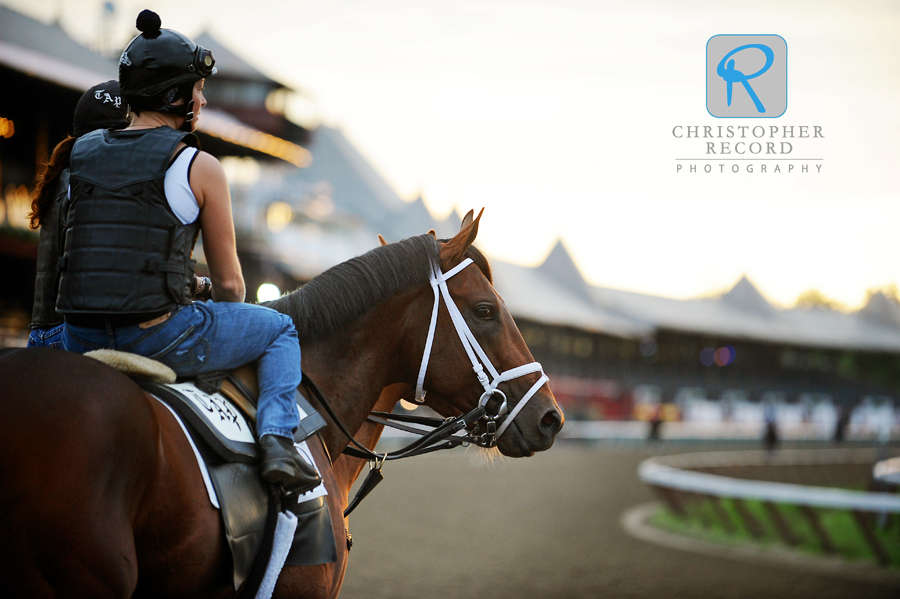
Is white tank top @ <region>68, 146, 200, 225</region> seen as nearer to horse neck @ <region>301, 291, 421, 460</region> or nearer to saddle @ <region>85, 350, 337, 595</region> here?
saddle @ <region>85, 350, 337, 595</region>

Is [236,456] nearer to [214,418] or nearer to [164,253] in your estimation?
[214,418]

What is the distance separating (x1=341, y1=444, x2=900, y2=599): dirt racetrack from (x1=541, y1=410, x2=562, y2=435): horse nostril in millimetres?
3012

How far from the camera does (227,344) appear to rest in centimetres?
225

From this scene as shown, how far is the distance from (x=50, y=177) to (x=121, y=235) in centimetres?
60

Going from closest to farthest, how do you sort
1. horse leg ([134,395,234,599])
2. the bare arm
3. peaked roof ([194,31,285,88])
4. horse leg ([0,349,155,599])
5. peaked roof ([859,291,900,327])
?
horse leg ([0,349,155,599])
horse leg ([134,395,234,599])
the bare arm
peaked roof ([194,31,285,88])
peaked roof ([859,291,900,327])

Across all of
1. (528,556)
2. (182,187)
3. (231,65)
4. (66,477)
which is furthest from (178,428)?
(231,65)

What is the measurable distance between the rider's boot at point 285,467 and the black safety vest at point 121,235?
48 cm

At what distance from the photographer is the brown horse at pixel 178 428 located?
164 cm

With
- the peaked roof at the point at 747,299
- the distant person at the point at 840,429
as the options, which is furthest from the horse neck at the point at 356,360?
the peaked roof at the point at 747,299

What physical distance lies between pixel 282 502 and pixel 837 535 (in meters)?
10.1

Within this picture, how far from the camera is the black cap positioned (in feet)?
9.37

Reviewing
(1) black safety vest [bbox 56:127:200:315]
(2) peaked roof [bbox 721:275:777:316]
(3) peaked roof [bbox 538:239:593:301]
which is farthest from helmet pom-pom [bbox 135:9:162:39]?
(2) peaked roof [bbox 721:275:777:316]

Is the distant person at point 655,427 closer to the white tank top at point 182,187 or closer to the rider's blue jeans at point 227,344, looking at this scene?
the rider's blue jeans at point 227,344

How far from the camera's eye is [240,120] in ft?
94.8
